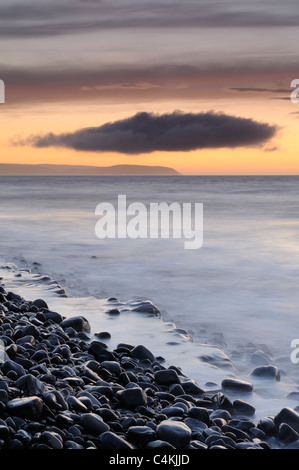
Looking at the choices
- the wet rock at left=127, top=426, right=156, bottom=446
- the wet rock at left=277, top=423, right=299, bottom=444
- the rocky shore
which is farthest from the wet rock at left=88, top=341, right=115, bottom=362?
the wet rock at left=277, top=423, right=299, bottom=444

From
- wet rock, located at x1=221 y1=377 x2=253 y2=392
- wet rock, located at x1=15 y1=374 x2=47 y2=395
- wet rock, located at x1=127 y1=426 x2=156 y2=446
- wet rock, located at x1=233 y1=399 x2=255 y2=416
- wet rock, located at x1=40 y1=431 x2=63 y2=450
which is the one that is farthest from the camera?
wet rock, located at x1=221 y1=377 x2=253 y2=392

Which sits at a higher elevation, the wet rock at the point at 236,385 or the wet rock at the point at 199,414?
the wet rock at the point at 199,414

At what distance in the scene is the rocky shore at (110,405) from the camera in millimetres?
3045

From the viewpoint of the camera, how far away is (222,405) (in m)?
3.94

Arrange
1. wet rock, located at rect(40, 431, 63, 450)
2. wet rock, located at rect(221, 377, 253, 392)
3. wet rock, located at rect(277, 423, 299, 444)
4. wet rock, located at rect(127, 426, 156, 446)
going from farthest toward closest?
wet rock, located at rect(221, 377, 253, 392), wet rock, located at rect(277, 423, 299, 444), wet rock, located at rect(127, 426, 156, 446), wet rock, located at rect(40, 431, 63, 450)

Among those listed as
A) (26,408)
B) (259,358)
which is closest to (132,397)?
(26,408)

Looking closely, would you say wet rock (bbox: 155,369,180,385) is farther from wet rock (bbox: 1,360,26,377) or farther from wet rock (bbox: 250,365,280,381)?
wet rock (bbox: 1,360,26,377)

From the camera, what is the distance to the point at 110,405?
3568 mm

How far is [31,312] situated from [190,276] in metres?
4.20

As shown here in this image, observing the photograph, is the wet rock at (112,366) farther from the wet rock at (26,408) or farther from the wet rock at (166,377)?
the wet rock at (26,408)

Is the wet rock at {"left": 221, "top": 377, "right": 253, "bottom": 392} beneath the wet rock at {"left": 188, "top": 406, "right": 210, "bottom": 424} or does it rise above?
beneath

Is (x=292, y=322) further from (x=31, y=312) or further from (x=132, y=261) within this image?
(x=132, y=261)

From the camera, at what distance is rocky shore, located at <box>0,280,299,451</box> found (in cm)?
304

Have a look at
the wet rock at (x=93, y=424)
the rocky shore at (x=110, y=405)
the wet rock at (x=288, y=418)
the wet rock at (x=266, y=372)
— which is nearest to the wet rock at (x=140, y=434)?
the rocky shore at (x=110, y=405)
